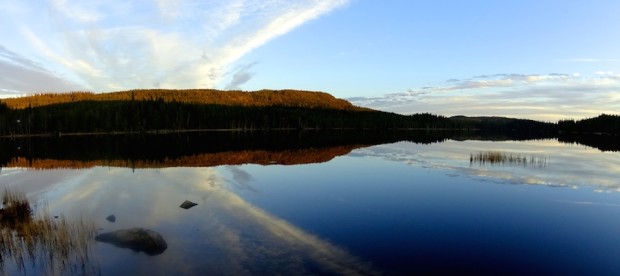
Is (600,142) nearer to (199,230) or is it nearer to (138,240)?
(199,230)

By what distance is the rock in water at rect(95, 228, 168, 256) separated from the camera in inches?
580

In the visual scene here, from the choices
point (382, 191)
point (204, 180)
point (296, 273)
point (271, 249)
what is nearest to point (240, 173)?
point (204, 180)

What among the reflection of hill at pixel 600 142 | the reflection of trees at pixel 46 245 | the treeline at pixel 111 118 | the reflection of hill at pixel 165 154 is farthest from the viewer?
the treeline at pixel 111 118

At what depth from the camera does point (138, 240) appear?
1508 cm

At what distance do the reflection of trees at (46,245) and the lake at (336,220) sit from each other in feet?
0.31

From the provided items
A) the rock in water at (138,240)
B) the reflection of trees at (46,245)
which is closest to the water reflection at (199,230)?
the rock in water at (138,240)

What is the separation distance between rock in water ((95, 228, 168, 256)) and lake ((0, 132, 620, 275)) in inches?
5.4

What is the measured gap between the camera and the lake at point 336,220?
13477mm

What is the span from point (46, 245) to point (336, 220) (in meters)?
11.5

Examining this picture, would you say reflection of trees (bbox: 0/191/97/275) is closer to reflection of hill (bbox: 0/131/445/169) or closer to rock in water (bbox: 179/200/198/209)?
rock in water (bbox: 179/200/198/209)

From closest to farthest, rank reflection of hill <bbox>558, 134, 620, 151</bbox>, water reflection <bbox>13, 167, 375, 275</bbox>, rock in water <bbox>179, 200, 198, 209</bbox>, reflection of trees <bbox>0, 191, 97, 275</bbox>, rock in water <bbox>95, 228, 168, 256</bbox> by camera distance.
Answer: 1. reflection of trees <bbox>0, 191, 97, 275</bbox>
2. water reflection <bbox>13, 167, 375, 275</bbox>
3. rock in water <bbox>95, 228, 168, 256</bbox>
4. rock in water <bbox>179, 200, 198, 209</bbox>
5. reflection of hill <bbox>558, 134, 620, 151</bbox>

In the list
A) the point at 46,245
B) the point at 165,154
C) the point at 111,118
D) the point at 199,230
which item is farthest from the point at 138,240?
the point at 111,118

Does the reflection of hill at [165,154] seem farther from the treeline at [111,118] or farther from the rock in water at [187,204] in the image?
the treeline at [111,118]

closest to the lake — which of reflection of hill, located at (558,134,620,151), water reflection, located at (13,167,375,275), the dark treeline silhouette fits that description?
water reflection, located at (13,167,375,275)
